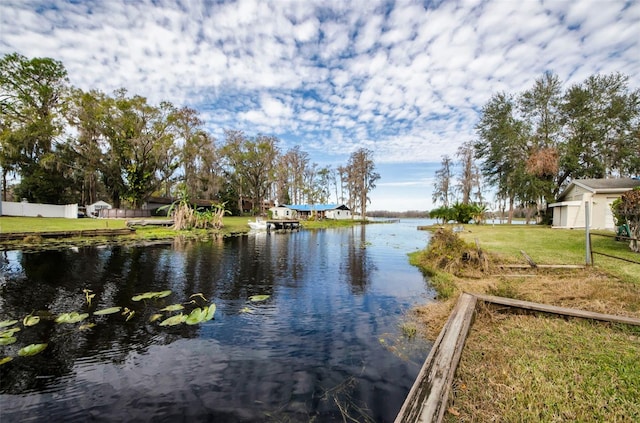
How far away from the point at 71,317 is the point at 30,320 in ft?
2.13

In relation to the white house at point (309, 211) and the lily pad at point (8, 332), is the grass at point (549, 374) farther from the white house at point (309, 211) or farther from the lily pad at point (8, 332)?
the white house at point (309, 211)

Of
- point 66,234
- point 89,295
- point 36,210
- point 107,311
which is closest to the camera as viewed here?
point 107,311

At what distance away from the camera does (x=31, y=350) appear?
14.5 ft

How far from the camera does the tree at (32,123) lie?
29484 millimetres

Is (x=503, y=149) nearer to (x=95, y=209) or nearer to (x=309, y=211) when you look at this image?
(x=309, y=211)

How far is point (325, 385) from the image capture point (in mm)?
3883

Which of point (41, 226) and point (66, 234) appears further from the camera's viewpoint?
point (41, 226)

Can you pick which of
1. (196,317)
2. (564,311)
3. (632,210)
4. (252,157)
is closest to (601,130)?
(632,210)

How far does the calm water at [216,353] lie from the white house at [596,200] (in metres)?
20.4

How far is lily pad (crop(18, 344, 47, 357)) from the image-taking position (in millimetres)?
4352

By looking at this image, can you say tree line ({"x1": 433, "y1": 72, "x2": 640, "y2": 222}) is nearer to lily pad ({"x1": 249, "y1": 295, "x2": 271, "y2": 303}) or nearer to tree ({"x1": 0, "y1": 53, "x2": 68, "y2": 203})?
lily pad ({"x1": 249, "y1": 295, "x2": 271, "y2": 303})

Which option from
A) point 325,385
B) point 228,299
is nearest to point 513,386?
point 325,385

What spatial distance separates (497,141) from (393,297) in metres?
32.0

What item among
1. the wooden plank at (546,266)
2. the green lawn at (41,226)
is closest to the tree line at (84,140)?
the green lawn at (41,226)
